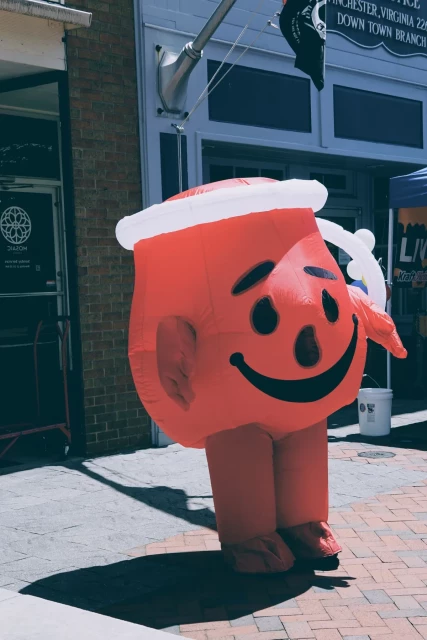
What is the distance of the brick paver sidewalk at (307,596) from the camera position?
436 centimetres

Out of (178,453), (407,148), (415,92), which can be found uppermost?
(415,92)

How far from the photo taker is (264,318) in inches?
185

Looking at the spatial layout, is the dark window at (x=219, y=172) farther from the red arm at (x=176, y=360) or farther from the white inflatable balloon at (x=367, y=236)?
the red arm at (x=176, y=360)

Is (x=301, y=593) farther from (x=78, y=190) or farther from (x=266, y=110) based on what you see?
(x=266, y=110)

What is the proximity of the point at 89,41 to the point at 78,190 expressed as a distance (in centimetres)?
138

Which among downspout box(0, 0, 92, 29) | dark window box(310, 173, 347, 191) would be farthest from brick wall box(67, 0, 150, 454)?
dark window box(310, 173, 347, 191)

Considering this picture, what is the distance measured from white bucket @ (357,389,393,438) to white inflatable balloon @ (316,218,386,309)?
3612mm

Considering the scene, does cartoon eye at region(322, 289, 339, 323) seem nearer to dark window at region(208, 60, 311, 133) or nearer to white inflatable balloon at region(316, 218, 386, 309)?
white inflatable balloon at region(316, 218, 386, 309)

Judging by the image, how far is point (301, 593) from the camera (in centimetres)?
480

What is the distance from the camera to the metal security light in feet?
27.7

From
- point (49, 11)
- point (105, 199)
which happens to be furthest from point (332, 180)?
point (49, 11)

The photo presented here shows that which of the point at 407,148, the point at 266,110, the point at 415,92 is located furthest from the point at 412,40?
the point at 266,110

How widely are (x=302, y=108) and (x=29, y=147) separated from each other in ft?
11.0

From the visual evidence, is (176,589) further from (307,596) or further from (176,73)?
(176,73)
